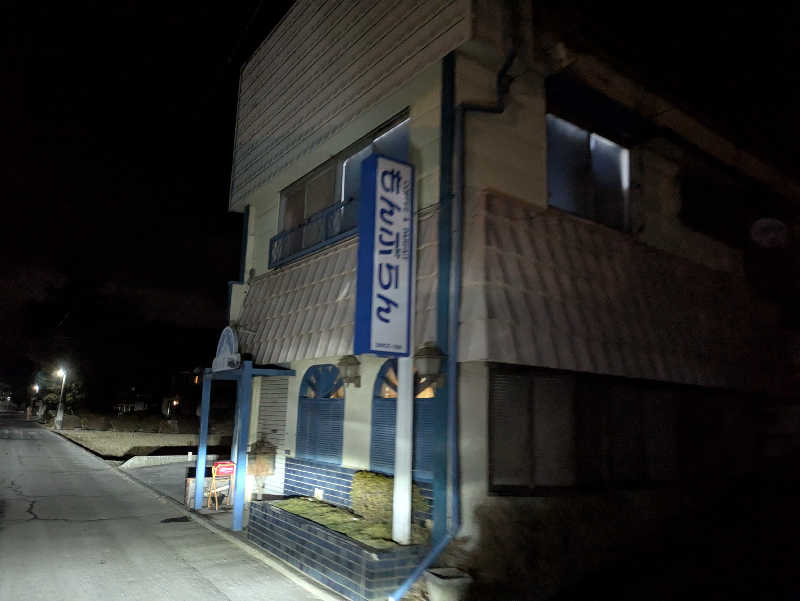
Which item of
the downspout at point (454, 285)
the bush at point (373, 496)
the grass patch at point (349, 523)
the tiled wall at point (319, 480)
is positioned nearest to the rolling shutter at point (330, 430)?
the tiled wall at point (319, 480)

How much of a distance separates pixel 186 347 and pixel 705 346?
180ft

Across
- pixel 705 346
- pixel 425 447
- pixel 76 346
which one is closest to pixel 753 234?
pixel 705 346

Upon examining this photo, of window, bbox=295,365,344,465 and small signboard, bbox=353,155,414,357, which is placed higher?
small signboard, bbox=353,155,414,357

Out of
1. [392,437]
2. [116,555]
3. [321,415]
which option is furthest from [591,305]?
[116,555]

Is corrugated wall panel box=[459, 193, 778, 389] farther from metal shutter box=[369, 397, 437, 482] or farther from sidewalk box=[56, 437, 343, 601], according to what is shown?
sidewalk box=[56, 437, 343, 601]

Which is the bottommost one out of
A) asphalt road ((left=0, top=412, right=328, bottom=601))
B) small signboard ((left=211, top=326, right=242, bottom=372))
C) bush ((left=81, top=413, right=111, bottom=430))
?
bush ((left=81, top=413, right=111, bottom=430))

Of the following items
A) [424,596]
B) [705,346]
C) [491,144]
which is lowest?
[424,596]

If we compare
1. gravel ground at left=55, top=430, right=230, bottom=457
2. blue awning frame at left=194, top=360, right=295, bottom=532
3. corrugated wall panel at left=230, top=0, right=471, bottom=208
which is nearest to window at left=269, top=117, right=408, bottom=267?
corrugated wall panel at left=230, top=0, right=471, bottom=208

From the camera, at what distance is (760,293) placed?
1338 cm

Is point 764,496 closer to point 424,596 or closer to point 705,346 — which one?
point 705,346

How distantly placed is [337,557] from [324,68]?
956cm

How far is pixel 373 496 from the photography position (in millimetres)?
9133

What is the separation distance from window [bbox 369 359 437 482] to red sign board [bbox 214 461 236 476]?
487 cm

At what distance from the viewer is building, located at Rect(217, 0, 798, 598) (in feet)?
26.6
